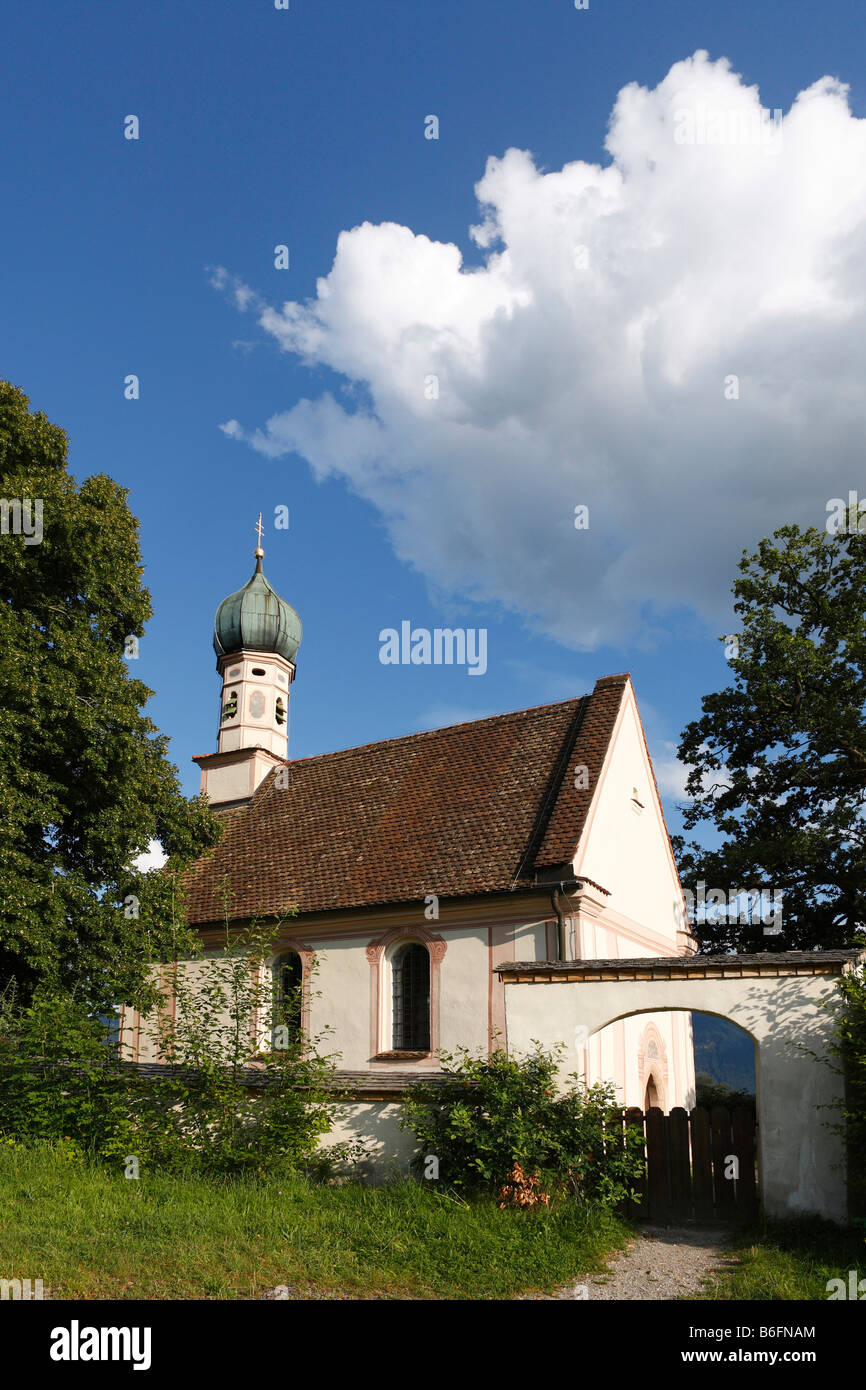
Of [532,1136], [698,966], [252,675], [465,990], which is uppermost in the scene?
[252,675]

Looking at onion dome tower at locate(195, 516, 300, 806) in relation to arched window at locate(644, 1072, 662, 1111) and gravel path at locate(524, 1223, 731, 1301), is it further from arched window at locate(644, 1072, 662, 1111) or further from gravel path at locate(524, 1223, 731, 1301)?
gravel path at locate(524, 1223, 731, 1301)

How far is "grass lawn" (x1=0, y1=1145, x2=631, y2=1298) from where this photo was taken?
25.4 feet

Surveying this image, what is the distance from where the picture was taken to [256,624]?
3117 cm

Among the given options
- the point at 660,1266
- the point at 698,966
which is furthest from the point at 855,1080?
the point at 660,1266

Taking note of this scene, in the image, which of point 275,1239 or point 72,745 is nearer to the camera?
point 275,1239

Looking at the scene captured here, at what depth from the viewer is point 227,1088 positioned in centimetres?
1167

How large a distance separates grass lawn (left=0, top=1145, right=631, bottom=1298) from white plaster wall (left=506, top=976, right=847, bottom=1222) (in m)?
1.77

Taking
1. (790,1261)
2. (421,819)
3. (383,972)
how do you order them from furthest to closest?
(421,819), (383,972), (790,1261)

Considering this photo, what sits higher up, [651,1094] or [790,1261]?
[790,1261]

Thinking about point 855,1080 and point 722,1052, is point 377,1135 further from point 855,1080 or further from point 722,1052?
point 722,1052

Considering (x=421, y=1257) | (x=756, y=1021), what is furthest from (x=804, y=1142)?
(x=421, y=1257)

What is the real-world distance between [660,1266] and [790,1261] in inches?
45.0

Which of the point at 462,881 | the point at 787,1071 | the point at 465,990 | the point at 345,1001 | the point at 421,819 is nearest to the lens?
the point at 787,1071

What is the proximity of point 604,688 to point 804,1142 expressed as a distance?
1226 cm
